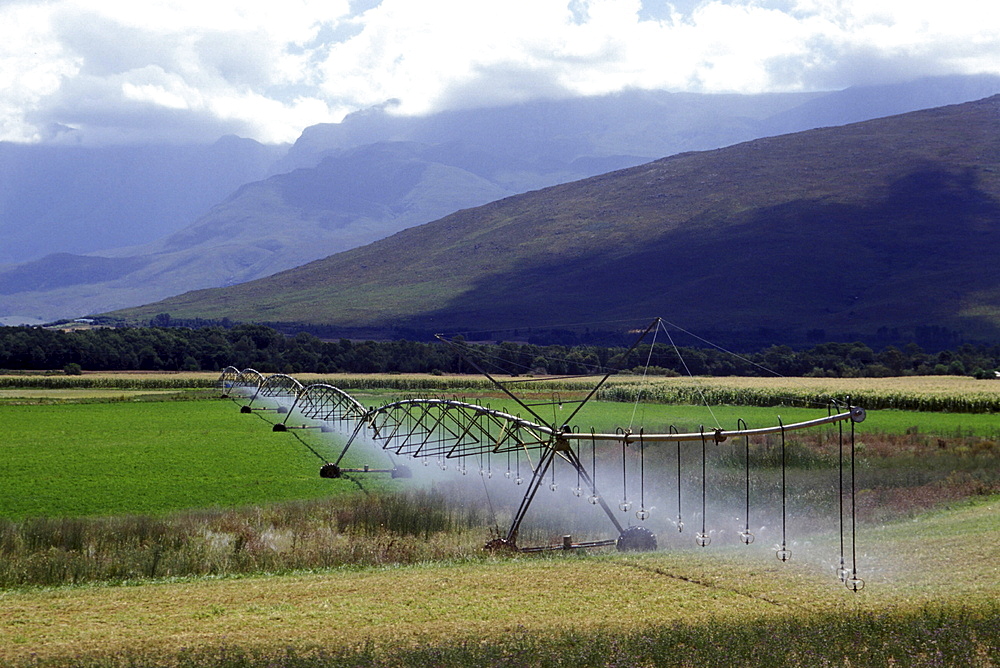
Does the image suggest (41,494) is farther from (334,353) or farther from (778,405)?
(334,353)

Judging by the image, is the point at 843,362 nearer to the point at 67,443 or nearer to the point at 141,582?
the point at 67,443

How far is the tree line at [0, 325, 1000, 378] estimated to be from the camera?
11788 centimetres

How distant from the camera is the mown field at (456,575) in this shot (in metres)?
15.1

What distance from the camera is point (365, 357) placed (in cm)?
12950

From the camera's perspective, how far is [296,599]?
19.4 m

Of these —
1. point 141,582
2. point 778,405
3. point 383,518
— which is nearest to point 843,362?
point 778,405

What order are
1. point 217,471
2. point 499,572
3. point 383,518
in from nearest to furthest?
1. point 499,572
2. point 383,518
3. point 217,471

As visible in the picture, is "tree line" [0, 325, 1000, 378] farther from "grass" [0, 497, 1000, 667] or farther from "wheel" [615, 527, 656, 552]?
"grass" [0, 497, 1000, 667]

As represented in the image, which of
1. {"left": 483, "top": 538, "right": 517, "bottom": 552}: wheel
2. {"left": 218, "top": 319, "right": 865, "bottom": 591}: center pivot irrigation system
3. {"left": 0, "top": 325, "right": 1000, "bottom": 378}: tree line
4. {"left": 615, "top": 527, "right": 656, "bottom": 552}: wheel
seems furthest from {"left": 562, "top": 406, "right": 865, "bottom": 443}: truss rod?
{"left": 0, "top": 325, "right": 1000, "bottom": 378}: tree line

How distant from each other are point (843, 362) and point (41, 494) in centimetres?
10353

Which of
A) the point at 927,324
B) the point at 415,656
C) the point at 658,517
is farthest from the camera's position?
the point at 927,324

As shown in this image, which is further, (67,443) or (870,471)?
(67,443)

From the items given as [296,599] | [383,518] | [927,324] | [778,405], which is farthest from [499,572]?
[927,324]

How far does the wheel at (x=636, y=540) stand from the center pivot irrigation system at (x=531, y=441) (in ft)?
0.08
